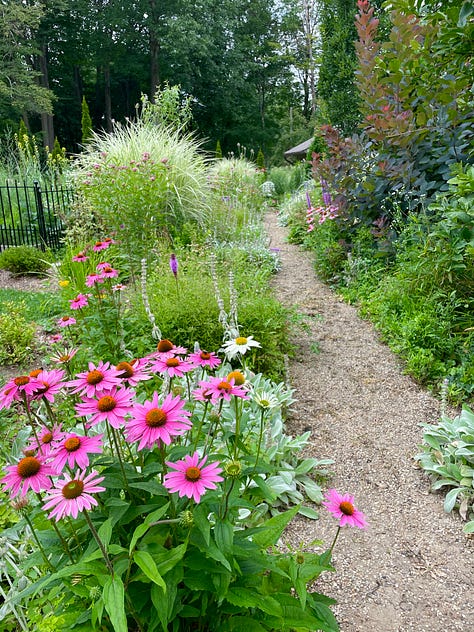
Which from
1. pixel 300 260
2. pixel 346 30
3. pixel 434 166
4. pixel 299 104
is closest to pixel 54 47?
pixel 299 104

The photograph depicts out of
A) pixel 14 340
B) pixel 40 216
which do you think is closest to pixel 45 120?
pixel 40 216

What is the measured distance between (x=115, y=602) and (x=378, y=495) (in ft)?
5.23

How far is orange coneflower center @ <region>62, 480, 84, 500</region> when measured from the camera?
80 centimetres

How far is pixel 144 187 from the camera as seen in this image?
468 cm

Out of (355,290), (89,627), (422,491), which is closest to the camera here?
(89,627)

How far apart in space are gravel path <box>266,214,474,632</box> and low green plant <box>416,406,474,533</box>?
2.4 inches

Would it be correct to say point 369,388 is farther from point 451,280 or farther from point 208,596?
point 208,596

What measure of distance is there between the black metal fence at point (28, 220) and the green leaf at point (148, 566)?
6.54m

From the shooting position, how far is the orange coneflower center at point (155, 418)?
2.93 feet

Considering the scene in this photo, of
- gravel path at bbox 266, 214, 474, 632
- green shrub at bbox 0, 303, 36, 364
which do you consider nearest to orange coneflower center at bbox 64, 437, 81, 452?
gravel path at bbox 266, 214, 474, 632

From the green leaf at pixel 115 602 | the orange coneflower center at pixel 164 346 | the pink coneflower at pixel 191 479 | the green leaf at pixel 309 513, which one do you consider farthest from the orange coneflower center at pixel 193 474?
the green leaf at pixel 309 513

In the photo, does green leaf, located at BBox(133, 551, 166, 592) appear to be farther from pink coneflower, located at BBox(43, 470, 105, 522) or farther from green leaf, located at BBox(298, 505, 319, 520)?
green leaf, located at BBox(298, 505, 319, 520)

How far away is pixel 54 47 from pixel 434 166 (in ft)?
88.5

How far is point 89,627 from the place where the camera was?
986mm
